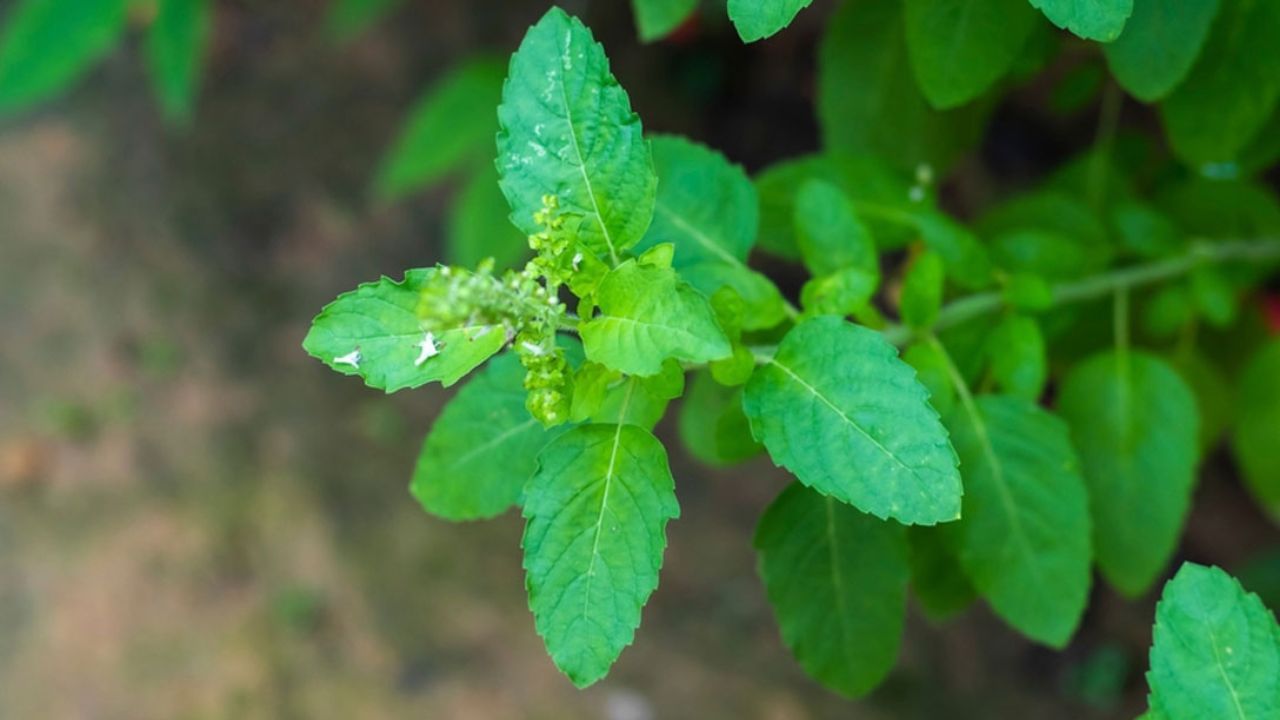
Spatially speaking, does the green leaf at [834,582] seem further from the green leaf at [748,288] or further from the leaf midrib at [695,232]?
the leaf midrib at [695,232]

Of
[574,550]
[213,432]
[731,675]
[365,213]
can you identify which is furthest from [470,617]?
[574,550]

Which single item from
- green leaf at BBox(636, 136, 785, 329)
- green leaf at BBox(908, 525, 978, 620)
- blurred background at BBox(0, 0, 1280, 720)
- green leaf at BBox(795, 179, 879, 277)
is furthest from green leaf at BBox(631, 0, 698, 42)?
blurred background at BBox(0, 0, 1280, 720)

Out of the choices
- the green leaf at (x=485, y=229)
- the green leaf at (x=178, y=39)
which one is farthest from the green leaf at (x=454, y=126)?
the green leaf at (x=178, y=39)

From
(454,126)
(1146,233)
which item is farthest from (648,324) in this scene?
(454,126)

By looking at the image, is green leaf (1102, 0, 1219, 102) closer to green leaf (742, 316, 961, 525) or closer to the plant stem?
the plant stem

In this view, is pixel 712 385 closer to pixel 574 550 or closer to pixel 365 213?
pixel 574 550

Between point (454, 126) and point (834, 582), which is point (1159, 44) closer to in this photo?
point (834, 582)
